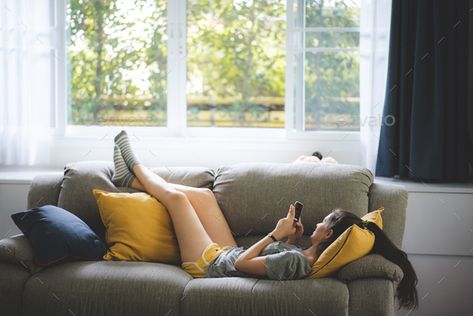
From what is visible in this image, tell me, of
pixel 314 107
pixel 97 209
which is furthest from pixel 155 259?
pixel 314 107

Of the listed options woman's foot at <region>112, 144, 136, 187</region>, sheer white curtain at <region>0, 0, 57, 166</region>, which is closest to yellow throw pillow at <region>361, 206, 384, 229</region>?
woman's foot at <region>112, 144, 136, 187</region>

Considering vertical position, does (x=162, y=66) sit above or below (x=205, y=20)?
below

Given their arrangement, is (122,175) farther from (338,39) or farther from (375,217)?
(338,39)

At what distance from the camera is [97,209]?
3361 mm

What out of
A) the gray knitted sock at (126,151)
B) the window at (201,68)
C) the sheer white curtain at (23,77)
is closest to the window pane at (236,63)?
the window at (201,68)

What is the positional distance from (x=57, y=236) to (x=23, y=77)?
1544mm

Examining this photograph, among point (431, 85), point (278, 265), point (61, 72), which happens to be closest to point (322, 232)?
point (278, 265)

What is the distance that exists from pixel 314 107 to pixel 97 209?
147 centimetres

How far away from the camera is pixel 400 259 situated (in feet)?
9.35

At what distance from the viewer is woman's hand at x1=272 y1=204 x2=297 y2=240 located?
9.78ft

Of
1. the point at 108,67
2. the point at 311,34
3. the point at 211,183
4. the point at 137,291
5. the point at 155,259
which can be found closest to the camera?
the point at 137,291

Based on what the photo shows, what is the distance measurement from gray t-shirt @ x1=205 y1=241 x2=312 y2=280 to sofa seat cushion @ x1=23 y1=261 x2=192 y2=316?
180 millimetres

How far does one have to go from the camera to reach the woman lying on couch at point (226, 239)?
2863 millimetres

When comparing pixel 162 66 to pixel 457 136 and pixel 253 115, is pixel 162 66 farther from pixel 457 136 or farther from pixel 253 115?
pixel 457 136
